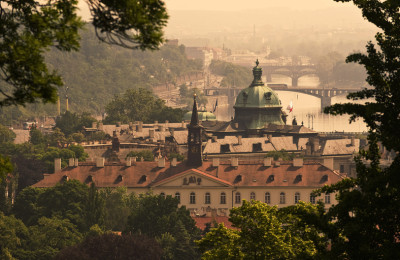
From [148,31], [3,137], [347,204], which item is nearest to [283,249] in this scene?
[347,204]

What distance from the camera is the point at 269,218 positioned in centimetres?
4512

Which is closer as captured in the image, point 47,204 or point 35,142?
point 47,204

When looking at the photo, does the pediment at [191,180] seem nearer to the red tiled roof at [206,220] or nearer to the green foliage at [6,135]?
the red tiled roof at [206,220]

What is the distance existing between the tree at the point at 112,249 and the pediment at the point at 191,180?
30400 millimetres

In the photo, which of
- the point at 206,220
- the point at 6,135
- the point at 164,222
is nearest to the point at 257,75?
the point at 6,135

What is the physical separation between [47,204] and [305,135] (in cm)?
6519

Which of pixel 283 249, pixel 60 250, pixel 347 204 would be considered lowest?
pixel 60 250

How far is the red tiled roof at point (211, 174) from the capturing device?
365 ft

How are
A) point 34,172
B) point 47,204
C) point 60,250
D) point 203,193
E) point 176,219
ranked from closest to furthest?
point 60,250, point 176,219, point 47,204, point 203,193, point 34,172

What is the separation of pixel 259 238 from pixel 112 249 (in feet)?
116

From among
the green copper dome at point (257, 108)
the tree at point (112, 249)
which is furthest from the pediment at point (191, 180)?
the green copper dome at point (257, 108)

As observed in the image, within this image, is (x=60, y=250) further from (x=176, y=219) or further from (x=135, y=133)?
(x=135, y=133)

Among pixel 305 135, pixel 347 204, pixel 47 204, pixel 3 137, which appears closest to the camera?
pixel 347 204

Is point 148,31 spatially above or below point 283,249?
above
